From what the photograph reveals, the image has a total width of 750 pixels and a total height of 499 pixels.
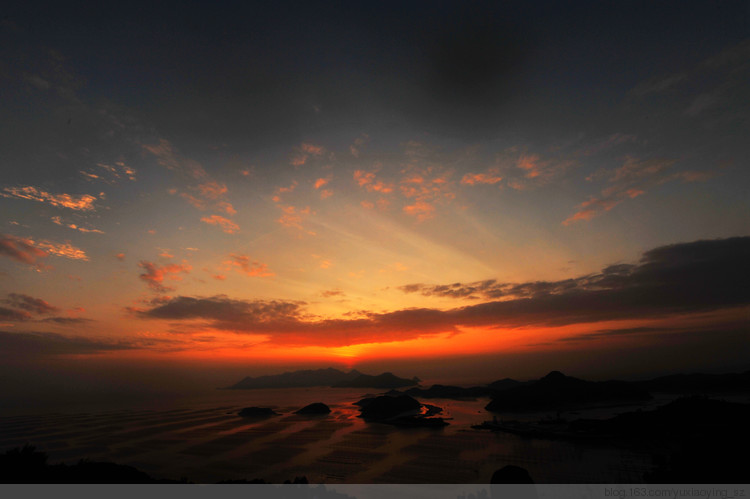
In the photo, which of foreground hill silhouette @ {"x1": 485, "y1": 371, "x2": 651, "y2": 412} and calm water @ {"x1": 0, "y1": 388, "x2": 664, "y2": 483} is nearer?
calm water @ {"x1": 0, "y1": 388, "x2": 664, "y2": 483}

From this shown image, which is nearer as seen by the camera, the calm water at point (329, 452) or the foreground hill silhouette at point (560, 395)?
the calm water at point (329, 452)

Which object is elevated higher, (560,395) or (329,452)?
(329,452)

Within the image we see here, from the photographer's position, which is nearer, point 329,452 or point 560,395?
point 329,452

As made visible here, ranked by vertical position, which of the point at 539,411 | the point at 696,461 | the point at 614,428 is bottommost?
the point at 539,411

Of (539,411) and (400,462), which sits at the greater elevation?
(400,462)

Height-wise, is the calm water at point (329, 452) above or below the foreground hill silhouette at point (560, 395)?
above

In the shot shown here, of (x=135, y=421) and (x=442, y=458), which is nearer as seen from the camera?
(x=442, y=458)

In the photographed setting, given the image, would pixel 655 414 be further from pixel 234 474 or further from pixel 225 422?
pixel 225 422

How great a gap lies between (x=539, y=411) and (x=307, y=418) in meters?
88.6

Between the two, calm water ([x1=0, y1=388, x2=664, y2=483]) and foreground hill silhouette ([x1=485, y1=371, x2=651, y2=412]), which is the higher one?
calm water ([x1=0, y1=388, x2=664, y2=483])
